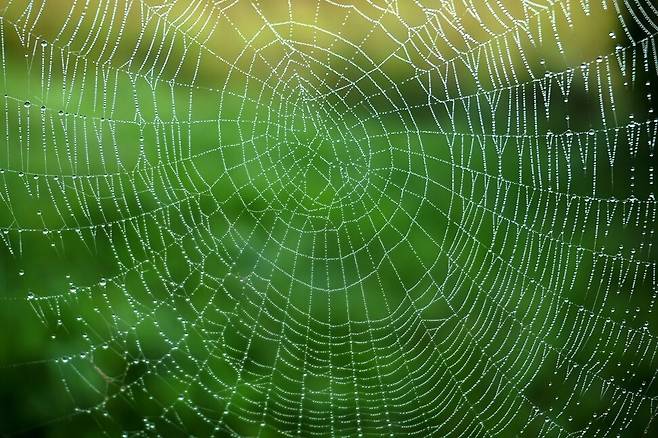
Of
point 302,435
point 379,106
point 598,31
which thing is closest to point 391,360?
point 302,435

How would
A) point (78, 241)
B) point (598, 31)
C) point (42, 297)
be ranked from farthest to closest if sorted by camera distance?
point (598, 31), point (78, 241), point (42, 297)

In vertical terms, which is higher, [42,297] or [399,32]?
[399,32]

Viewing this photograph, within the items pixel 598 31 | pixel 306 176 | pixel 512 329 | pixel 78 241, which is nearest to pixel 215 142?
pixel 306 176

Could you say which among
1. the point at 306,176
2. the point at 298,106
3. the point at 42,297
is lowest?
the point at 42,297

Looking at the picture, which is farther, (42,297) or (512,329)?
(512,329)

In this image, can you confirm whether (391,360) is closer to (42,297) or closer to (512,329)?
(512,329)

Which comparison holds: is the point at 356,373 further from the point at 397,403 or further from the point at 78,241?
the point at 78,241

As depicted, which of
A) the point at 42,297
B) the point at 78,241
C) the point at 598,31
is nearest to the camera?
the point at 42,297
